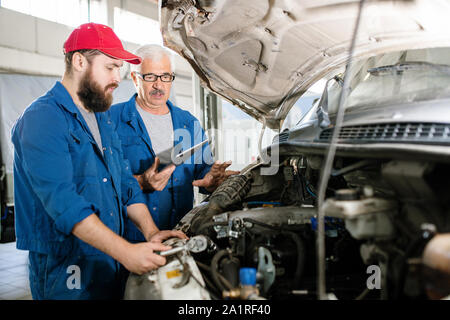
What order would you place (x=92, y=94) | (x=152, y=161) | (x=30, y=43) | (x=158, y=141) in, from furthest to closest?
(x=30, y=43) < (x=158, y=141) < (x=152, y=161) < (x=92, y=94)

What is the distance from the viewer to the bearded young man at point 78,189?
1377 millimetres

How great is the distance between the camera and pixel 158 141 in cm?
262

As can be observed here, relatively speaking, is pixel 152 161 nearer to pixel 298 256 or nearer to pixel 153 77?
pixel 153 77

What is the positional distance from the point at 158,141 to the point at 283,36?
1.22m

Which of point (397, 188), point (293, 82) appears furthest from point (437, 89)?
point (293, 82)

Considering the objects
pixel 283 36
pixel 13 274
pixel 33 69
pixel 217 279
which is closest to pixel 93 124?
pixel 217 279

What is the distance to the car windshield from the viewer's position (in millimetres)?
1485

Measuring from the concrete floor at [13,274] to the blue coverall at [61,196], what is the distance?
2.07m

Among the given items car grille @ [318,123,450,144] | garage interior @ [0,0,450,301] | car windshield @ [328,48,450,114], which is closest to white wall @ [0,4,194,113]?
garage interior @ [0,0,450,301]

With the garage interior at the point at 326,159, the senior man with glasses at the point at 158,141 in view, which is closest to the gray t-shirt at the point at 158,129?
the senior man with glasses at the point at 158,141

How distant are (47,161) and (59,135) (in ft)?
0.47

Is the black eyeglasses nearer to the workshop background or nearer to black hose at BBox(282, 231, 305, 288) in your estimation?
black hose at BBox(282, 231, 305, 288)

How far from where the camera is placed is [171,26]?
78.2 inches

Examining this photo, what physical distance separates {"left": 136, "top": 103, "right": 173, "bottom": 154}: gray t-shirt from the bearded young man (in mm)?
728
